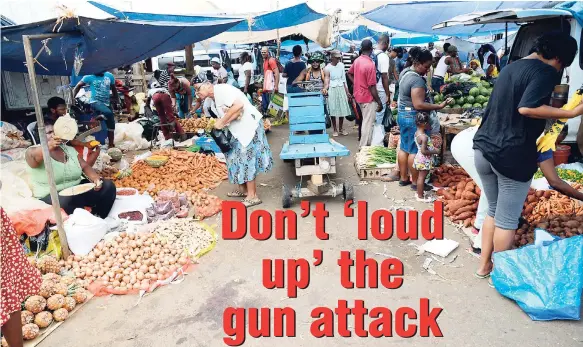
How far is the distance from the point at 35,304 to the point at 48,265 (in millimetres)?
634

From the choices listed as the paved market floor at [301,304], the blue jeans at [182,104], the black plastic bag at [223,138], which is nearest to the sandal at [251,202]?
the black plastic bag at [223,138]

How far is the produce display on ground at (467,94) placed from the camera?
656cm

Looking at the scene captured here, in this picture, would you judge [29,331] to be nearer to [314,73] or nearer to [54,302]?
[54,302]

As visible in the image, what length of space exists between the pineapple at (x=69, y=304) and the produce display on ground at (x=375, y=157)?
4093mm

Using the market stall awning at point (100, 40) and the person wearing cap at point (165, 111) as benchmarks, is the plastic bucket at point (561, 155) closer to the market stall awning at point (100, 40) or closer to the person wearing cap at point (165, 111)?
the market stall awning at point (100, 40)

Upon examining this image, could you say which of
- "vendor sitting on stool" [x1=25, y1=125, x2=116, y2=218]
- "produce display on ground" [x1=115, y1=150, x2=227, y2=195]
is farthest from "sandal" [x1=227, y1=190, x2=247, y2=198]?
"vendor sitting on stool" [x1=25, y1=125, x2=116, y2=218]

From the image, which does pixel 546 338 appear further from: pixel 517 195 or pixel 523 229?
pixel 523 229

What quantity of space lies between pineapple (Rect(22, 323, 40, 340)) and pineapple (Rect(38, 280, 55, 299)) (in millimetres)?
303

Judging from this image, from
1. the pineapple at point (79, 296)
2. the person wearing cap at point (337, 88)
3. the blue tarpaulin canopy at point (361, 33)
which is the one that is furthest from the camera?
the blue tarpaulin canopy at point (361, 33)

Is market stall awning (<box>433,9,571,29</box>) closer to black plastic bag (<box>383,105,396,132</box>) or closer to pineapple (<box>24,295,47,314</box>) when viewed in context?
black plastic bag (<box>383,105,396,132</box>)

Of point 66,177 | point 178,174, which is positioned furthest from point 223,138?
point 66,177

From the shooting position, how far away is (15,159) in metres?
6.35

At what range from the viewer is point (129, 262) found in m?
3.81

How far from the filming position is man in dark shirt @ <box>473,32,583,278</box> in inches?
107
